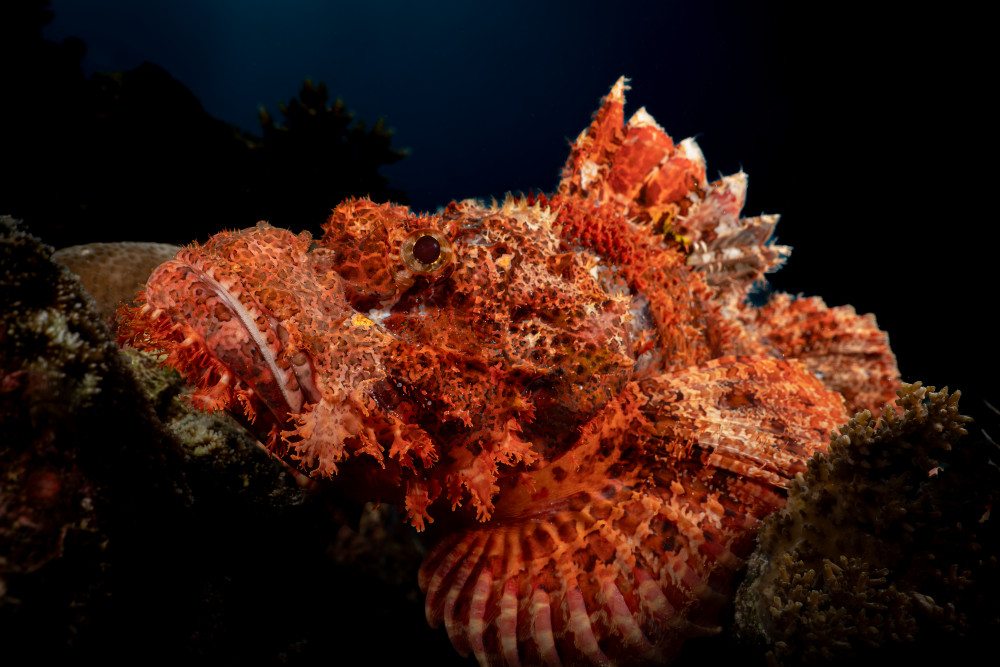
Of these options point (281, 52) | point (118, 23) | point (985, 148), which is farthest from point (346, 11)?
point (985, 148)

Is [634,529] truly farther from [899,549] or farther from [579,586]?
[899,549]

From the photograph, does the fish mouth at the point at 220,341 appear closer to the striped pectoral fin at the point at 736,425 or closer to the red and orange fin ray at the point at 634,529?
the red and orange fin ray at the point at 634,529

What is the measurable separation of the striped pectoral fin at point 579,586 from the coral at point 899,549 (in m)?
0.39

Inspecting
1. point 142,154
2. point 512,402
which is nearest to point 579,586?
point 512,402

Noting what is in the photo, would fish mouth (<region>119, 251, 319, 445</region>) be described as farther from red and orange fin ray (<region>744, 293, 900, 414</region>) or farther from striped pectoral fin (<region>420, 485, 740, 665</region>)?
red and orange fin ray (<region>744, 293, 900, 414</region>)

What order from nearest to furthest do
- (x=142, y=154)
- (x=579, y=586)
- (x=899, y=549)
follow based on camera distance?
(x=899, y=549)
(x=579, y=586)
(x=142, y=154)

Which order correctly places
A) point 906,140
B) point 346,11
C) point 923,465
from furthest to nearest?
point 346,11 < point 906,140 < point 923,465

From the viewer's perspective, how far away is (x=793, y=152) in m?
8.14

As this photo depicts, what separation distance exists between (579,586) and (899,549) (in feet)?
3.96

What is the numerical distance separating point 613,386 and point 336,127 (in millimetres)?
5998

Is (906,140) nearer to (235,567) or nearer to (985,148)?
(985,148)

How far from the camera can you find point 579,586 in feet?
6.75

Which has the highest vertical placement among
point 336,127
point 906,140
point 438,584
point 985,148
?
point 336,127

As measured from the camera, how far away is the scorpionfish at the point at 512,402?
162 centimetres
